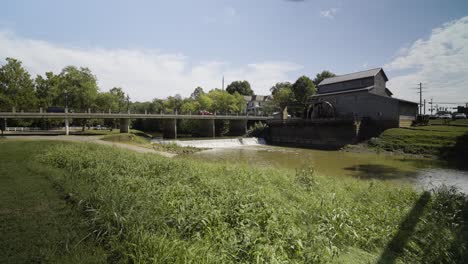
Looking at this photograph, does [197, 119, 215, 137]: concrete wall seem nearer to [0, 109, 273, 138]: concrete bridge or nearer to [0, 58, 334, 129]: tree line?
[0, 109, 273, 138]: concrete bridge

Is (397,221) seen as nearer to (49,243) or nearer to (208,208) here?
(208,208)

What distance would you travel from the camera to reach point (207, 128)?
5159 cm

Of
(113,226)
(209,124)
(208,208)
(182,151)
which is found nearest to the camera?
(113,226)

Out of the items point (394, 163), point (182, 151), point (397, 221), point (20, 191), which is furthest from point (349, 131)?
point (20, 191)

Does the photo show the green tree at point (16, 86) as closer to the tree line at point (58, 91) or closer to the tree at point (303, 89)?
the tree line at point (58, 91)

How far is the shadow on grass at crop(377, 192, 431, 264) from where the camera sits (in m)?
4.76

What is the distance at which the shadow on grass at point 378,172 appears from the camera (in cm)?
1662

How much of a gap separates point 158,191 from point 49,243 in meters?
2.98

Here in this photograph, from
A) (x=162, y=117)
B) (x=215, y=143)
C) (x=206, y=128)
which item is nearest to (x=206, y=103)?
(x=206, y=128)

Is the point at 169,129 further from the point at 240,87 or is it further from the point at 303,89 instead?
the point at 240,87

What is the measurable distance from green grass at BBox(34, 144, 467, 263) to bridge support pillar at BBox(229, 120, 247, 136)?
45593 mm

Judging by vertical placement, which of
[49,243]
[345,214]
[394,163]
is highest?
[49,243]

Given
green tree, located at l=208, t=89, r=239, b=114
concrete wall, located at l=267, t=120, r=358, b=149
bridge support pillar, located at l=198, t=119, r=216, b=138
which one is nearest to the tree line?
bridge support pillar, located at l=198, t=119, r=216, b=138

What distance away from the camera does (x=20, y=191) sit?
6742 millimetres
